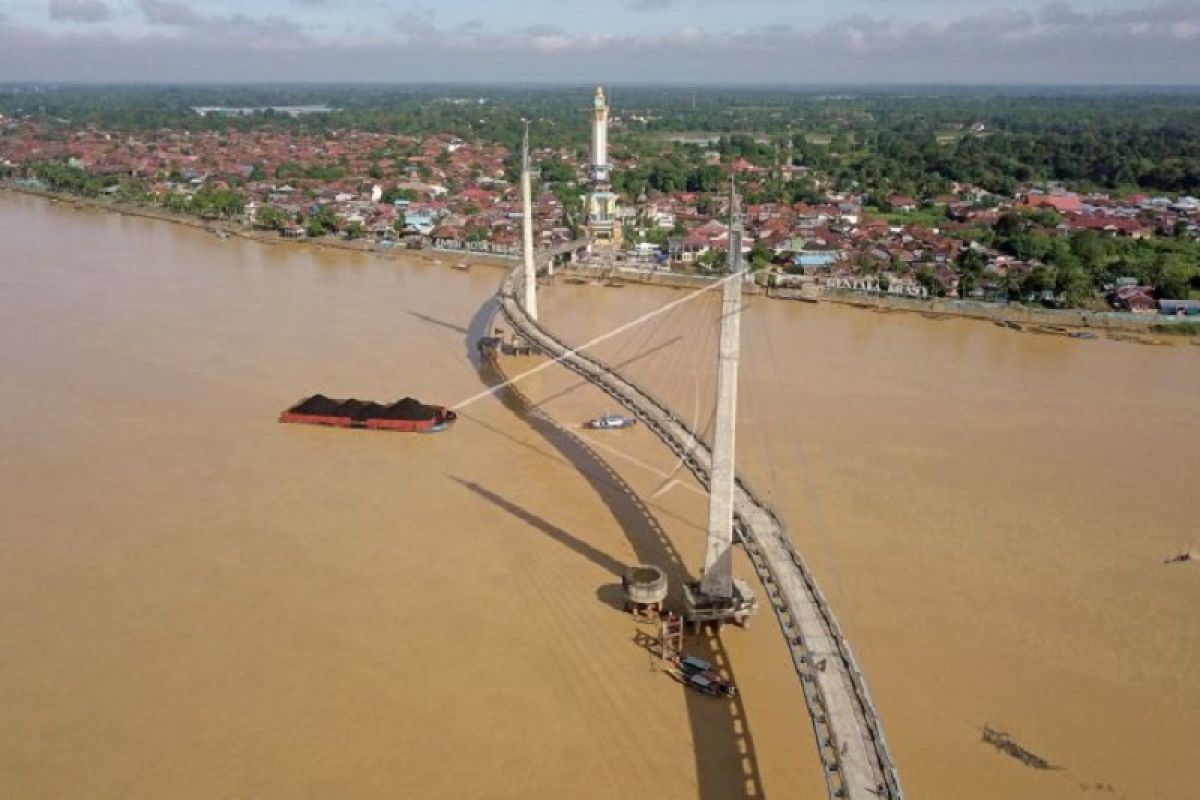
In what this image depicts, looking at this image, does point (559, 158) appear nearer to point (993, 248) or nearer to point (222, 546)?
point (993, 248)

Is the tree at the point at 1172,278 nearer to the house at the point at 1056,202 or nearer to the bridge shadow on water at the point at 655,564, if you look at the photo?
the house at the point at 1056,202

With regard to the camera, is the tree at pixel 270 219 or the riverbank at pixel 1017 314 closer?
the riverbank at pixel 1017 314

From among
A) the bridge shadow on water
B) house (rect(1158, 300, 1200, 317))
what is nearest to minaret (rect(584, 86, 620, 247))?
the bridge shadow on water

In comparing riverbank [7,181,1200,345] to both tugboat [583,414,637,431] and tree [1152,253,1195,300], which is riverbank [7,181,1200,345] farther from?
tugboat [583,414,637,431]

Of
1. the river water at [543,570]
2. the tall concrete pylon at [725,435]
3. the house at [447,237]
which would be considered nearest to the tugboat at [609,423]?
the river water at [543,570]

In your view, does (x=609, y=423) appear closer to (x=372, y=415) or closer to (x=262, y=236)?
→ (x=372, y=415)

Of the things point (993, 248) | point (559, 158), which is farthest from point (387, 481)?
point (559, 158)
